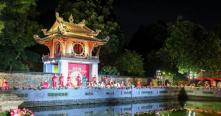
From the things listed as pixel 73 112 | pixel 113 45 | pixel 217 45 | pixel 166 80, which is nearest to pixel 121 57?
pixel 113 45

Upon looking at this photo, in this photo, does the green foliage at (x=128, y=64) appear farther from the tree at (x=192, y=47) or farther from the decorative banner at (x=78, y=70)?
the decorative banner at (x=78, y=70)

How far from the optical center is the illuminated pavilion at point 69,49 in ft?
127

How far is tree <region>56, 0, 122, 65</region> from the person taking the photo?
48.8 m

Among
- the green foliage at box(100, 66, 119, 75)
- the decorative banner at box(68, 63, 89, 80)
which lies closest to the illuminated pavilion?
the decorative banner at box(68, 63, 89, 80)

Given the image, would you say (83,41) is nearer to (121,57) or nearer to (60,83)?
(60,83)

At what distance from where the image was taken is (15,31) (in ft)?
114

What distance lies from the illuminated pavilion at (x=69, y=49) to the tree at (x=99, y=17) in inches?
279

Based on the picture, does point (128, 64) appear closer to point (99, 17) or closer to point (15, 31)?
point (99, 17)

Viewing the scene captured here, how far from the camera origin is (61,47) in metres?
39.1

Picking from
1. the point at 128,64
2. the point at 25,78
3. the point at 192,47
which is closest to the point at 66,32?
the point at 25,78

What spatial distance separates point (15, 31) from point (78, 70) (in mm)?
8097

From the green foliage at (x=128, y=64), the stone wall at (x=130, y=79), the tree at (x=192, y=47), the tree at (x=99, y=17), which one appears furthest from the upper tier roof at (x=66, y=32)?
the tree at (x=192, y=47)

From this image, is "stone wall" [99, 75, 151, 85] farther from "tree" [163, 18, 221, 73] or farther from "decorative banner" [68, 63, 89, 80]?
"tree" [163, 18, 221, 73]

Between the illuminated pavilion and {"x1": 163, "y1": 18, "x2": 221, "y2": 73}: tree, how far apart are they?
14508 mm
